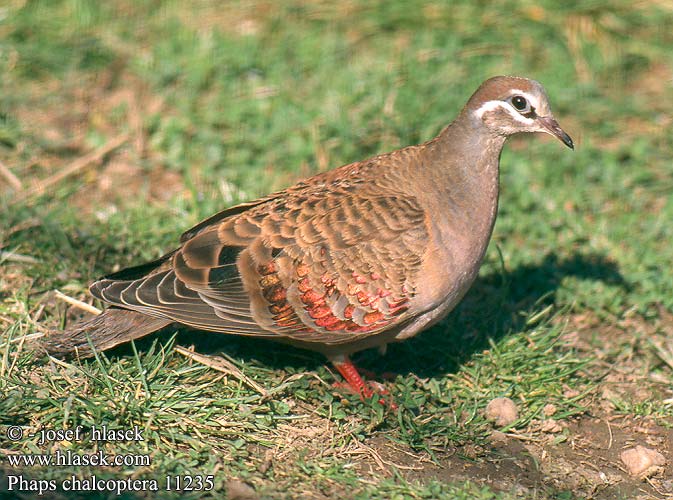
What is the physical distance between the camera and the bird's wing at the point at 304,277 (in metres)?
4.19

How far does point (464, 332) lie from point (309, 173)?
165 cm

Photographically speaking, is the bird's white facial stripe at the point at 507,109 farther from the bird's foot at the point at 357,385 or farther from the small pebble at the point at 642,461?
the small pebble at the point at 642,461

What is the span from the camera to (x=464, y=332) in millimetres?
4984

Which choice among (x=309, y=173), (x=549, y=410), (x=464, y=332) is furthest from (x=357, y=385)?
(x=309, y=173)

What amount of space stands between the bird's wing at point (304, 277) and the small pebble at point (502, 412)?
679 millimetres

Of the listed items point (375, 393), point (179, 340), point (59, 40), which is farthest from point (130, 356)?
point (59, 40)

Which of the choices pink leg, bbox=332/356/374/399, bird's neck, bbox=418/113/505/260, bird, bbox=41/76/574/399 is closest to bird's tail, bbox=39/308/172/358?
bird, bbox=41/76/574/399

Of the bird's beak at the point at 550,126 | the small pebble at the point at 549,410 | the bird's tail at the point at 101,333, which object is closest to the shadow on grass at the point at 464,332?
the bird's tail at the point at 101,333

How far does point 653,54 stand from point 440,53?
1.67 meters

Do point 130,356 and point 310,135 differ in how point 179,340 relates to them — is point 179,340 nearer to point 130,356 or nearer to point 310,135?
point 130,356

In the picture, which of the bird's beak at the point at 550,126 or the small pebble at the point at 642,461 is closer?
the small pebble at the point at 642,461

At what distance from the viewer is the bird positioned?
419 cm

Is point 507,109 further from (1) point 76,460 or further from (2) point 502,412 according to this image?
(1) point 76,460

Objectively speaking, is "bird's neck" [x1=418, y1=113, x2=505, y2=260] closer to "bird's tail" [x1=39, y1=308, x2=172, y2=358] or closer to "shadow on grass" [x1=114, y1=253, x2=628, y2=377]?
"shadow on grass" [x1=114, y1=253, x2=628, y2=377]
